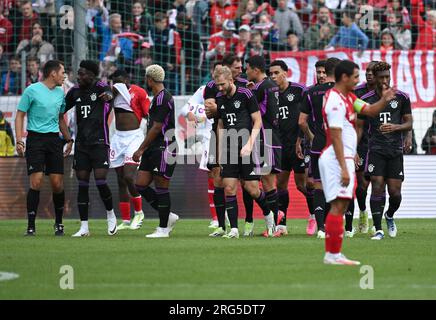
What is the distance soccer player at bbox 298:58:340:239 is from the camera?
15.2 metres

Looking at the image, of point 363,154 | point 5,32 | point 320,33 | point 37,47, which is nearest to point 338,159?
point 363,154

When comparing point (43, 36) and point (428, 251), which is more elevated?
point (43, 36)

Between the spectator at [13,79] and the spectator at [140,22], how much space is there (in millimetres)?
2667

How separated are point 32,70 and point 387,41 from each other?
7682 millimetres

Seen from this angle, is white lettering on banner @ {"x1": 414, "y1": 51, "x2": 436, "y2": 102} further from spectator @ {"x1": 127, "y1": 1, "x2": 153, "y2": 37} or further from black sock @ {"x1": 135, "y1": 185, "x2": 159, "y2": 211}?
black sock @ {"x1": 135, "y1": 185, "x2": 159, "y2": 211}

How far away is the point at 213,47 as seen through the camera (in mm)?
23953

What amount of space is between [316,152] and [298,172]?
178cm

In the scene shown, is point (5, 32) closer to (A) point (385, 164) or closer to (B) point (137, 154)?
(B) point (137, 154)

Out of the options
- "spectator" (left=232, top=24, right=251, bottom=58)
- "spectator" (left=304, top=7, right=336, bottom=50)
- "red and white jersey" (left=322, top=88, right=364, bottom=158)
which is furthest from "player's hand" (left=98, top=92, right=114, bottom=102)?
"spectator" (left=304, top=7, right=336, bottom=50)

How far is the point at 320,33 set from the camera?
2408 centimetres

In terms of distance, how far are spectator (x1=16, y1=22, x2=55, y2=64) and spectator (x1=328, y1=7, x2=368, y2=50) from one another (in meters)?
6.17
